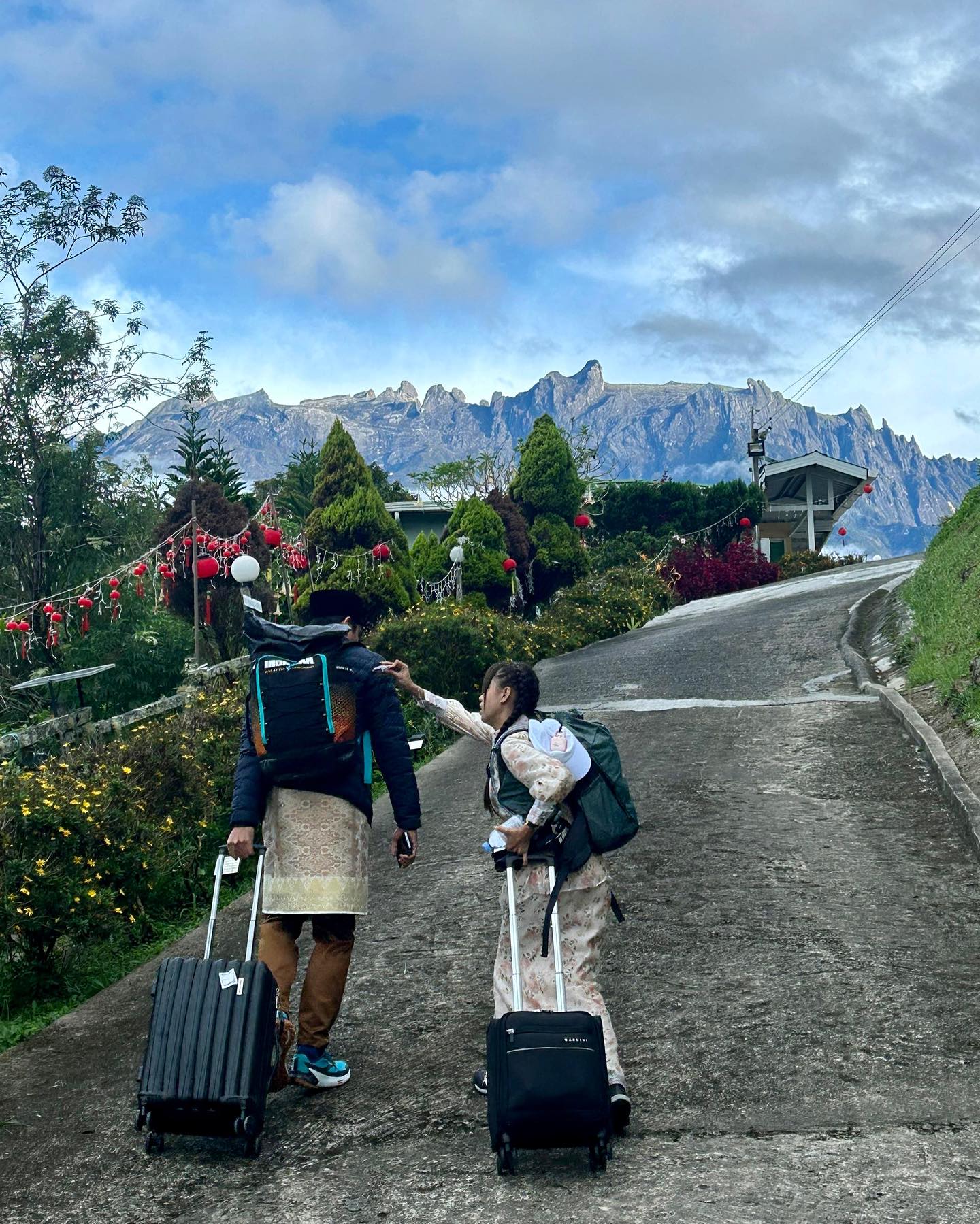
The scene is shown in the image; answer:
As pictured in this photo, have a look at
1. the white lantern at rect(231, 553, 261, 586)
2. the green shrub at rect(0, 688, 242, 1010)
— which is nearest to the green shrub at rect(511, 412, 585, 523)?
the white lantern at rect(231, 553, 261, 586)

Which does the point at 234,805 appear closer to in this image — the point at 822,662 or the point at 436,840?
the point at 436,840

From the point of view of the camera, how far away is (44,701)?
810 inches

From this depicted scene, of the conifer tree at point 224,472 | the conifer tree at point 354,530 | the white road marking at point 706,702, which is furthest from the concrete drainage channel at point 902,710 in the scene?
the conifer tree at point 224,472

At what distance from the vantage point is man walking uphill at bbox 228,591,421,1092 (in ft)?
15.6

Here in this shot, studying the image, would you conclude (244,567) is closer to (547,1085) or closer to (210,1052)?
(210,1052)

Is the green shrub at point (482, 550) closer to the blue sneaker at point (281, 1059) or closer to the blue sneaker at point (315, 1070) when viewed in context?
the blue sneaker at point (315, 1070)

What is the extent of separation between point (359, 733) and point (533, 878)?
893mm

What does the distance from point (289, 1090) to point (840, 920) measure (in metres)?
3.23

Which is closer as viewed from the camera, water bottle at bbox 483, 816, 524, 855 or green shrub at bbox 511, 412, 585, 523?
water bottle at bbox 483, 816, 524, 855

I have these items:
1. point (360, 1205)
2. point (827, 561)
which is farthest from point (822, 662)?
point (827, 561)

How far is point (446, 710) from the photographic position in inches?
193

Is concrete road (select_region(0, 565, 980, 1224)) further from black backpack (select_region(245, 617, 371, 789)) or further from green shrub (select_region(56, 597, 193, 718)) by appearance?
green shrub (select_region(56, 597, 193, 718))

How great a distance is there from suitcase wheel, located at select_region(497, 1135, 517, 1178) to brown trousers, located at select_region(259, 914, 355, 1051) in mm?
1029

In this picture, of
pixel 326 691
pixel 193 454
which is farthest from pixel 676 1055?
pixel 193 454
